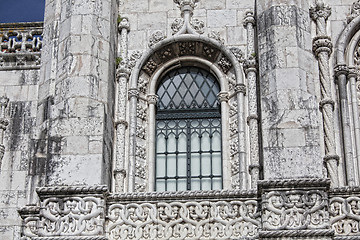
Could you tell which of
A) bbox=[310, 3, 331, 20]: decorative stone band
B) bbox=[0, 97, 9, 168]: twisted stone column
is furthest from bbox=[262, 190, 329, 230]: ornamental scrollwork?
bbox=[0, 97, 9, 168]: twisted stone column

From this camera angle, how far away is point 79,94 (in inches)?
663

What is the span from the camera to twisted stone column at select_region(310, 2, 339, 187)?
17.5m

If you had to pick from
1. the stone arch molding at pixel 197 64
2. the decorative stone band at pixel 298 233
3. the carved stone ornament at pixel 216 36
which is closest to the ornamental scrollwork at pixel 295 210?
the decorative stone band at pixel 298 233

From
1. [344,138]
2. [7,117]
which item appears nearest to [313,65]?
[344,138]

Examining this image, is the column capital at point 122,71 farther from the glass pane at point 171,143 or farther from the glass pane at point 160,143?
the glass pane at point 171,143

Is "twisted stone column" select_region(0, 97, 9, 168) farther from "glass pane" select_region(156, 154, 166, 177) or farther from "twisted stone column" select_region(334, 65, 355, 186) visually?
"twisted stone column" select_region(334, 65, 355, 186)

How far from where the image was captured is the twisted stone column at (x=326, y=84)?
1753cm

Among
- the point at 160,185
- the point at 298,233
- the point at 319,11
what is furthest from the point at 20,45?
the point at 298,233

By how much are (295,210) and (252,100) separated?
3829 mm

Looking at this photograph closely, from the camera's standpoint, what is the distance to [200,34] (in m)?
19.4

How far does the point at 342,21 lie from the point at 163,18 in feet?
14.0

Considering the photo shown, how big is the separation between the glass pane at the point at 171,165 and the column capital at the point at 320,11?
4.68 m

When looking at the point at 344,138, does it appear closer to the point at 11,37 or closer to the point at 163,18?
the point at 163,18

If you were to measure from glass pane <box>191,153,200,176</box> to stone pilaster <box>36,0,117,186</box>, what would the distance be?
2.03 meters
